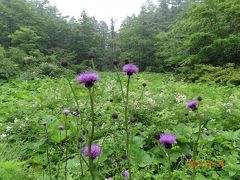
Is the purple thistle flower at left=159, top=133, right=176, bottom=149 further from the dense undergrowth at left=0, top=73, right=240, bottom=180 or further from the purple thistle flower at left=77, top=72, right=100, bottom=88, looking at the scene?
the dense undergrowth at left=0, top=73, right=240, bottom=180

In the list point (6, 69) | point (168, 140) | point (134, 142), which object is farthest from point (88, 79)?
point (6, 69)

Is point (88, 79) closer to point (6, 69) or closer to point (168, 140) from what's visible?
point (168, 140)

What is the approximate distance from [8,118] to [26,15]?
63.8ft

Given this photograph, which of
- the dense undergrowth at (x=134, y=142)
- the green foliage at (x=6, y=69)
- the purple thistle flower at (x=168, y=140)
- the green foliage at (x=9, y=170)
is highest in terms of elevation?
the purple thistle flower at (x=168, y=140)

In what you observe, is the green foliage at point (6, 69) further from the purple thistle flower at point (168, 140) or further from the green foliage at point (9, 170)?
the purple thistle flower at point (168, 140)

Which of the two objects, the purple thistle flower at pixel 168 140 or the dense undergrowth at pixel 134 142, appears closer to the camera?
the purple thistle flower at pixel 168 140

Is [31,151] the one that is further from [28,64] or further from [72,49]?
[72,49]

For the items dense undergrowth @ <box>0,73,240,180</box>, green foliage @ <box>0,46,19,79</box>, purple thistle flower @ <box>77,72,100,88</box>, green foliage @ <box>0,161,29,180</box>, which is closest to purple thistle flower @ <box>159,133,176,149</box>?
purple thistle flower @ <box>77,72,100,88</box>

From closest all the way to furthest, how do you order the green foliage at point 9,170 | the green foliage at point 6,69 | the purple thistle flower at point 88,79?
the purple thistle flower at point 88,79 < the green foliage at point 9,170 < the green foliage at point 6,69

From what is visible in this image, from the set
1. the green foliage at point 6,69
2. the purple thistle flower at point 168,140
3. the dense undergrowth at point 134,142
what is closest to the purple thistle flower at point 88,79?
the purple thistle flower at point 168,140

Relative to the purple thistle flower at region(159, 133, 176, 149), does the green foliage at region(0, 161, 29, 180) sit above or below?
below

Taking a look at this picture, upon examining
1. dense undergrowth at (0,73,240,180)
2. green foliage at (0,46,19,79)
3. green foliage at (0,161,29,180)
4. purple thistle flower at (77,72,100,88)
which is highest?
purple thistle flower at (77,72,100,88)

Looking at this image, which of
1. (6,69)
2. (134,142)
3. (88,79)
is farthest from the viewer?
(6,69)

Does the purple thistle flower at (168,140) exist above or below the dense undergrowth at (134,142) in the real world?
above
